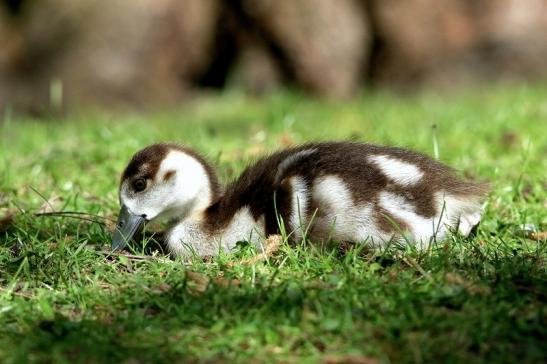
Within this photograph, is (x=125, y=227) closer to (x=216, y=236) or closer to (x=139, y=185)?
(x=139, y=185)

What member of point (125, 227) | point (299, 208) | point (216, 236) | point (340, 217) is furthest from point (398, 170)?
point (125, 227)

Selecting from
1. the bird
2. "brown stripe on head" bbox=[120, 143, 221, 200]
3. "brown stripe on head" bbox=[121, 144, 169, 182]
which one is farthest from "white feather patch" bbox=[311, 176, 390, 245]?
"brown stripe on head" bbox=[121, 144, 169, 182]

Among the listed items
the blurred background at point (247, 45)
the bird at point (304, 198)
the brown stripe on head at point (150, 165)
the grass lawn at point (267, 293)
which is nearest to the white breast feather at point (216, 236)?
the bird at point (304, 198)

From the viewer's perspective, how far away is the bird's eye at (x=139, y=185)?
432 cm

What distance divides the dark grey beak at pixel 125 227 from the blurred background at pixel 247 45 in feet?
19.4

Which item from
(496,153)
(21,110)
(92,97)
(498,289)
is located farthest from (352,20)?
(498,289)

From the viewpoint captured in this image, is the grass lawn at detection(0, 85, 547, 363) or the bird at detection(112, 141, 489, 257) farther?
the bird at detection(112, 141, 489, 257)

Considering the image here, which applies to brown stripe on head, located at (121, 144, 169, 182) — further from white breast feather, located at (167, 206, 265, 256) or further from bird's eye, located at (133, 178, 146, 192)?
white breast feather, located at (167, 206, 265, 256)

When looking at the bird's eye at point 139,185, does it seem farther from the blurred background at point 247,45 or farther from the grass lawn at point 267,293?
the blurred background at point 247,45

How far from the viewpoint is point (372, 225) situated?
3.97m

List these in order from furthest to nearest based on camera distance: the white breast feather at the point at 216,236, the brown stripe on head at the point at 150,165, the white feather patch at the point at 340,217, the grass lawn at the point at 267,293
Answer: the brown stripe on head at the point at 150,165 → the white breast feather at the point at 216,236 → the white feather patch at the point at 340,217 → the grass lawn at the point at 267,293

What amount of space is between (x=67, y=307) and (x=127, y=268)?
0.45 meters

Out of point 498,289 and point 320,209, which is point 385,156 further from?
point 498,289

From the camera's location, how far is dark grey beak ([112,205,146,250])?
4.16 metres
